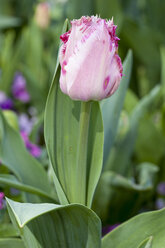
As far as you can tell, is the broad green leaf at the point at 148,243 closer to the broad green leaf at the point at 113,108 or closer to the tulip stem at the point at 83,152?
the tulip stem at the point at 83,152

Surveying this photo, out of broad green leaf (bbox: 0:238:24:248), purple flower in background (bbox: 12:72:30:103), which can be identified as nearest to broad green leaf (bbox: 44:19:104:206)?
broad green leaf (bbox: 0:238:24:248)

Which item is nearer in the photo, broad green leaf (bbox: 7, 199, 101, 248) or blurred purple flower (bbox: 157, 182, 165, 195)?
broad green leaf (bbox: 7, 199, 101, 248)

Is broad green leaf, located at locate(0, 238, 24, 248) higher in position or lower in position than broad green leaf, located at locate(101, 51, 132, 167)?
lower

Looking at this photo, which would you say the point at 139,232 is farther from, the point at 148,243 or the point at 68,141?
the point at 68,141

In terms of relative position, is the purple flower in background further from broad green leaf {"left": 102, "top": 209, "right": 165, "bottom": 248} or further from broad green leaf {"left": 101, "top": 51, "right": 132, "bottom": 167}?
broad green leaf {"left": 102, "top": 209, "right": 165, "bottom": 248}

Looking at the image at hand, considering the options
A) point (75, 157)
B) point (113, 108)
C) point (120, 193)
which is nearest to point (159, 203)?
point (120, 193)

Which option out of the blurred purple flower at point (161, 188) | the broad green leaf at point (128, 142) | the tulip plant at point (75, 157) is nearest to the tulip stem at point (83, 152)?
the tulip plant at point (75, 157)
